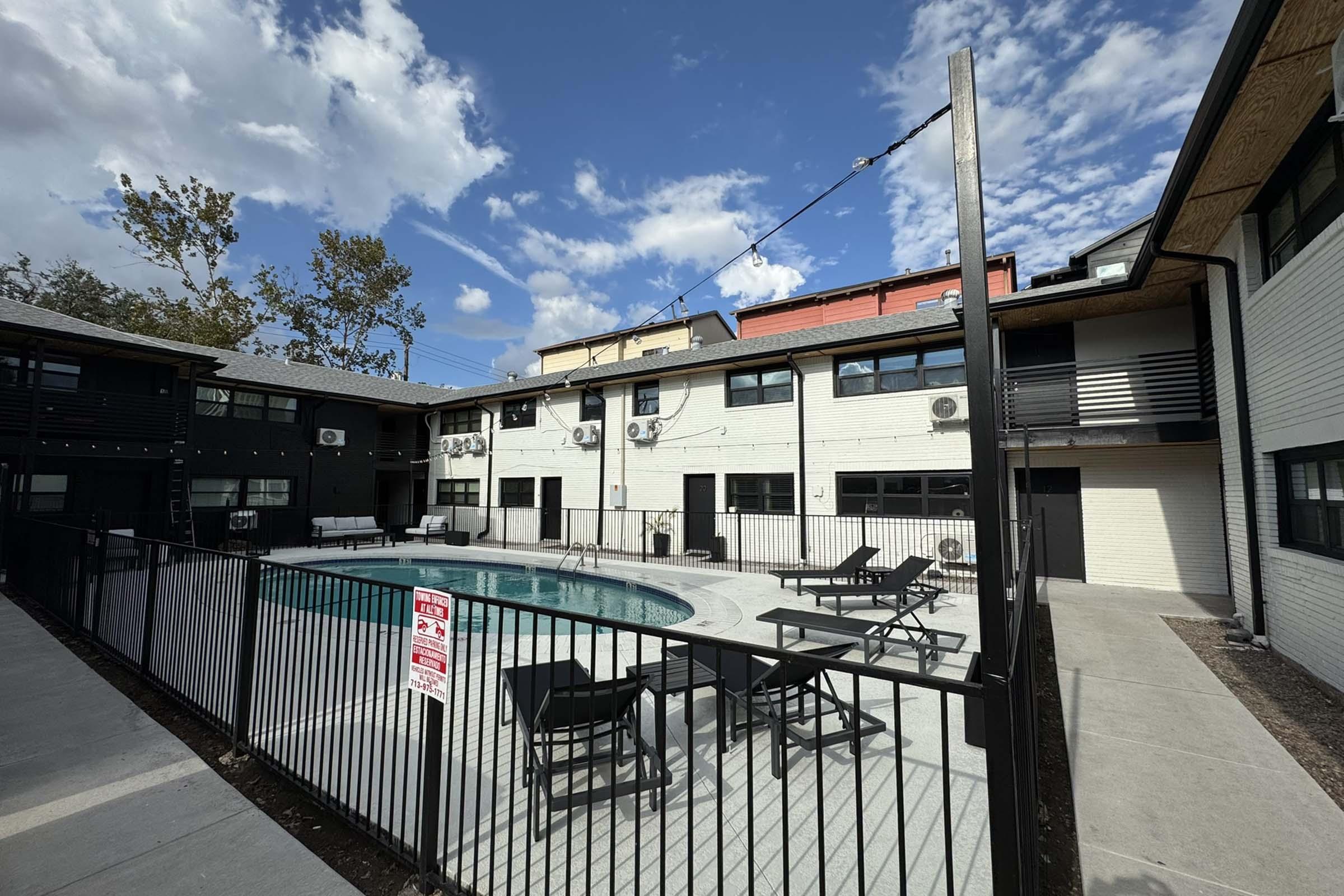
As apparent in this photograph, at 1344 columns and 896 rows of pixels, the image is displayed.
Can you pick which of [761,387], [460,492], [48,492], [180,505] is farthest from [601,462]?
[48,492]

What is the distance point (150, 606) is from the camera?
483cm

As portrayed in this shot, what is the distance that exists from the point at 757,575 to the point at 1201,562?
787 cm

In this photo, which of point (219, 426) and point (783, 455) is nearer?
point (783, 455)

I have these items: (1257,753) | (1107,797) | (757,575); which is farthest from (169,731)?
(757,575)

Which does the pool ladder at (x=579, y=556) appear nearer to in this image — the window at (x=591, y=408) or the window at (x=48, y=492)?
the window at (x=591, y=408)

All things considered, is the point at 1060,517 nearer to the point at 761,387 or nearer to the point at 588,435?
the point at 761,387

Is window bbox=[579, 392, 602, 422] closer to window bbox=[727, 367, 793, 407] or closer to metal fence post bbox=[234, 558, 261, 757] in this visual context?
window bbox=[727, 367, 793, 407]

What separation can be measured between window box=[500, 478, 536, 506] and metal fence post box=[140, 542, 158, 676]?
1351cm

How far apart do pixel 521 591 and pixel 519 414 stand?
913 centimetres

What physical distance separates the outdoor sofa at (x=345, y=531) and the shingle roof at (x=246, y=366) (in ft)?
14.2

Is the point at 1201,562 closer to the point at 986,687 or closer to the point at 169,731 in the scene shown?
the point at 986,687

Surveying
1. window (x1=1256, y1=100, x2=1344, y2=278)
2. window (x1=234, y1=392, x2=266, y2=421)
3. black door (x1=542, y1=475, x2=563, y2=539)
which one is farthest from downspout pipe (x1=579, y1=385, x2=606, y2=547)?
window (x1=1256, y1=100, x2=1344, y2=278)

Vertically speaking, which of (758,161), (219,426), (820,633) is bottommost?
(820,633)

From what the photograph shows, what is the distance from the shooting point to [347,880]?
250cm
